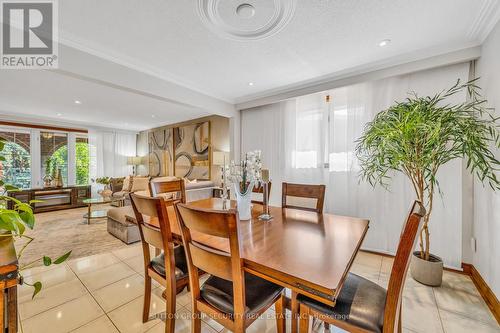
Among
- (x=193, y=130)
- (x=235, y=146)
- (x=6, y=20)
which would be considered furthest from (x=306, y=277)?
(x=193, y=130)

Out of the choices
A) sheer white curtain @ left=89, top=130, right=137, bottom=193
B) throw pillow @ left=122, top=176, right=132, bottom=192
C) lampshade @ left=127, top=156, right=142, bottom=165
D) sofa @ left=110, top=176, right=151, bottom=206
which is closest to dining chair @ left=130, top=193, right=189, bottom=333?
sofa @ left=110, top=176, right=151, bottom=206

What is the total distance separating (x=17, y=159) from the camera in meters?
5.20

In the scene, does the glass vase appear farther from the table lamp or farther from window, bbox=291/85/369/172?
the table lamp

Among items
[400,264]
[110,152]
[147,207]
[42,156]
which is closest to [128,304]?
[147,207]

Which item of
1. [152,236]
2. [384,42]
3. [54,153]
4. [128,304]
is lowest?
[128,304]

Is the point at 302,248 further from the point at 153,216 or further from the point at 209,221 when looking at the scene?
the point at 153,216

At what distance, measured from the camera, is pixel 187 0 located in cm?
161

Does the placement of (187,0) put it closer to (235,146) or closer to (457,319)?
(235,146)

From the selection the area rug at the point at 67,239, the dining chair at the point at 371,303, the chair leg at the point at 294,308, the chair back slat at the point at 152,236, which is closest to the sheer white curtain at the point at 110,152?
the area rug at the point at 67,239

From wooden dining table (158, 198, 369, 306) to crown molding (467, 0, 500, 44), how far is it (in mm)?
2032

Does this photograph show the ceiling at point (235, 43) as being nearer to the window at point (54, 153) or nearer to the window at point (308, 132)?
the window at point (308, 132)

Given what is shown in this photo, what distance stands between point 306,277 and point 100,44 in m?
2.85

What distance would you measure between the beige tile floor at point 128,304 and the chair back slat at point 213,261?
0.84 metres

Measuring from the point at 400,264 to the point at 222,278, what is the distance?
83cm
